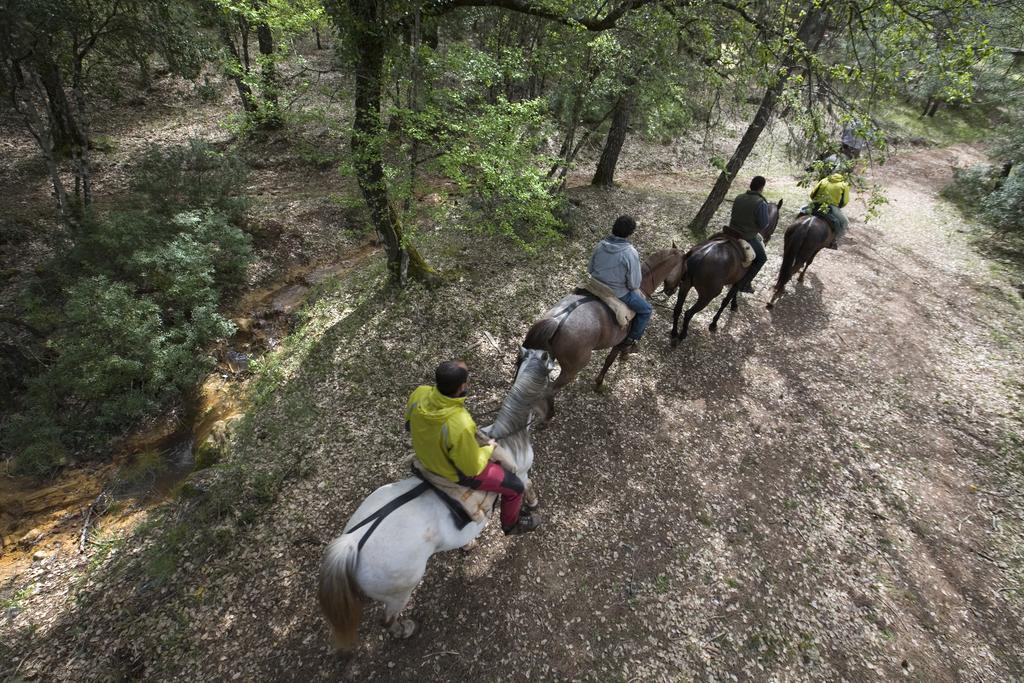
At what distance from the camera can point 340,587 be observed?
3.15 m

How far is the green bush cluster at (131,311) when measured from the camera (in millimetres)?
6258

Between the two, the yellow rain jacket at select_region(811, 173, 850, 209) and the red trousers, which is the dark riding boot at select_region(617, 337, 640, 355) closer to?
the red trousers

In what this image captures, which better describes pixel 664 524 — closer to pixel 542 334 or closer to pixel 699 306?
pixel 542 334

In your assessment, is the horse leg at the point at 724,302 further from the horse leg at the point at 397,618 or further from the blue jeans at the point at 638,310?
the horse leg at the point at 397,618

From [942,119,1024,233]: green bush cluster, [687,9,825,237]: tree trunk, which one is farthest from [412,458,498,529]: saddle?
[942,119,1024,233]: green bush cluster

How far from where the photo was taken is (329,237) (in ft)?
35.5

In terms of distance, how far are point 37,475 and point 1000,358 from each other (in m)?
16.3

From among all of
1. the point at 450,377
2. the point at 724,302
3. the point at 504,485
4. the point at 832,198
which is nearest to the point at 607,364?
the point at 724,302

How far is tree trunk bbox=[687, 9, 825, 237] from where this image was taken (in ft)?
26.3

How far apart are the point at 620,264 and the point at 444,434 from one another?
3508 mm

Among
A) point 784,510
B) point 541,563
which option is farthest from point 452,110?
point 784,510

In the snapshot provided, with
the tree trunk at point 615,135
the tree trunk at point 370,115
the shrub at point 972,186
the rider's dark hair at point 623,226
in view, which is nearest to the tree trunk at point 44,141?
the tree trunk at point 370,115

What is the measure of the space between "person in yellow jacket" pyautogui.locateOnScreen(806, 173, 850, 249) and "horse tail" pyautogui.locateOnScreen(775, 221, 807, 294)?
75 centimetres

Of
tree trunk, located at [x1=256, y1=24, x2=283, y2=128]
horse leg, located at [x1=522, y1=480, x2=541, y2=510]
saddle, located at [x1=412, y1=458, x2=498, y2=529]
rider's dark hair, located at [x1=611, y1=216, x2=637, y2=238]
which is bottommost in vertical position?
horse leg, located at [x1=522, y1=480, x2=541, y2=510]
